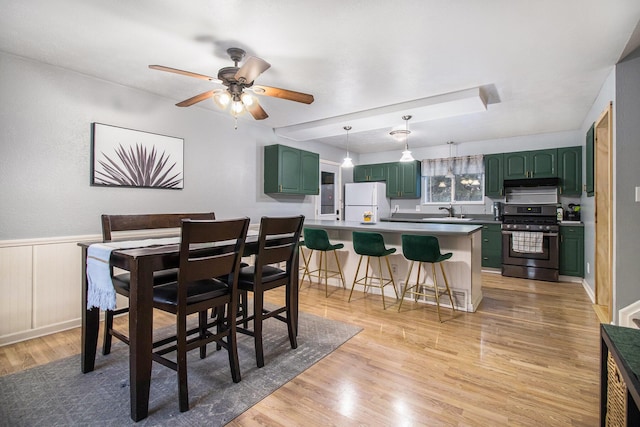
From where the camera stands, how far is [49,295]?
2.74 metres

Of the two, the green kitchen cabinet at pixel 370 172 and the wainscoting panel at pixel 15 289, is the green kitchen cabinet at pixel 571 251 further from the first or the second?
the wainscoting panel at pixel 15 289

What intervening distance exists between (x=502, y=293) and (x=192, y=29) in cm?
434

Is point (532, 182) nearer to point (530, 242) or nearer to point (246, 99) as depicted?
point (530, 242)

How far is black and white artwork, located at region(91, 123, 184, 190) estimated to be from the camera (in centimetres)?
299

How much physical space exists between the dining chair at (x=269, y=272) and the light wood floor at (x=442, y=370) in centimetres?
40

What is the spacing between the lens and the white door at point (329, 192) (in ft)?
20.0

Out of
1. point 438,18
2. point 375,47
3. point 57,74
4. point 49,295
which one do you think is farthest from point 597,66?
point 49,295

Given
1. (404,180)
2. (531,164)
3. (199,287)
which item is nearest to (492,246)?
(531,164)

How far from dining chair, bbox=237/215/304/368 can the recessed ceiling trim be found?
2145 mm

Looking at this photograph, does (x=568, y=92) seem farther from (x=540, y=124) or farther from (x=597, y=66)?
(x=540, y=124)

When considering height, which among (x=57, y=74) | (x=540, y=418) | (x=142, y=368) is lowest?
(x=540, y=418)

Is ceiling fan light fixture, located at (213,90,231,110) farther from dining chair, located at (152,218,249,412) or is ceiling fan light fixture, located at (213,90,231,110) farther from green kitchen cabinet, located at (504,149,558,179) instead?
green kitchen cabinet, located at (504,149,558,179)

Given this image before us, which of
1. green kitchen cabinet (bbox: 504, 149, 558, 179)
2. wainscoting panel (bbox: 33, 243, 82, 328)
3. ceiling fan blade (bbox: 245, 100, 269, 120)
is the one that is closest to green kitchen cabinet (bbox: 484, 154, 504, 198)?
green kitchen cabinet (bbox: 504, 149, 558, 179)

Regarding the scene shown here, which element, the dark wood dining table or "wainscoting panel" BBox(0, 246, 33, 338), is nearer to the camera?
the dark wood dining table
